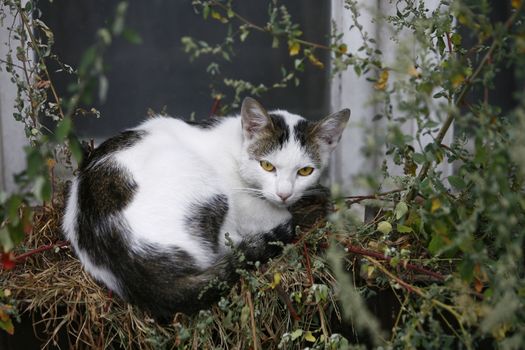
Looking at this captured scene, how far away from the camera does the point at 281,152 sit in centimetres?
217

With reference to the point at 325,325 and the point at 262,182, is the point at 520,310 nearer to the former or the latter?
the point at 325,325

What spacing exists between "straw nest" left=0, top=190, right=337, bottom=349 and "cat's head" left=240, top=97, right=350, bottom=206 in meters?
0.20

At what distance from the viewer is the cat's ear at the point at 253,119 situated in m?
2.15

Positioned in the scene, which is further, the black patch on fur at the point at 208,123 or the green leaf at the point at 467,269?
the black patch on fur at the point at 208,123

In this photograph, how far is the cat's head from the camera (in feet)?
7.06

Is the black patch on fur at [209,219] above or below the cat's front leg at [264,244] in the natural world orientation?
above

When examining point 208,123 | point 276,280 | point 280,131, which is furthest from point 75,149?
point 208,123

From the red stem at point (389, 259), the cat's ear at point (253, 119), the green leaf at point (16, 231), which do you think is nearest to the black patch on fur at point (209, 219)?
the cat's ear at point (253, 119)

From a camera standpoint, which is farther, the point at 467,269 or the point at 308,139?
the point at 308,139

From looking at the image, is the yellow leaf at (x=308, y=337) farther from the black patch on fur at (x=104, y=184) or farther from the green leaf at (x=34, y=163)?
the green leaf at (x=34, y=163)

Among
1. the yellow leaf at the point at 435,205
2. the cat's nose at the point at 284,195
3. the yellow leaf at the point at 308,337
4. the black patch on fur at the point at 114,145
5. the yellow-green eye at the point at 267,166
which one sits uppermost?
the yellow leaf at the point at 435,205

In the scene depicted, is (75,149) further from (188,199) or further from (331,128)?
(331,128)

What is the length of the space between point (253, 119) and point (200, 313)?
2.48ft

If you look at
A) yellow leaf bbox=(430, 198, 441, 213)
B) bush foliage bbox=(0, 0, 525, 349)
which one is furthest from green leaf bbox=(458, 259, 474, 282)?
yellow leaf bbox=(430, 198, 441, 213)
